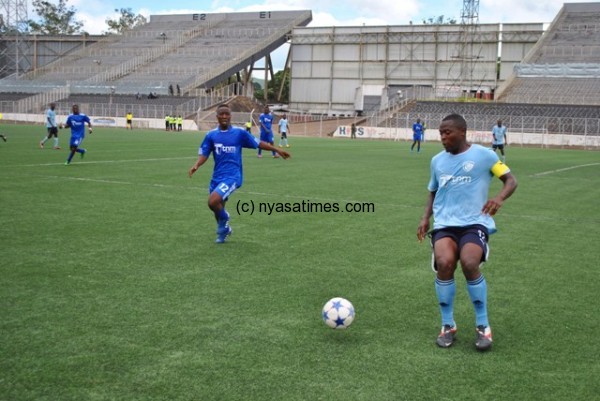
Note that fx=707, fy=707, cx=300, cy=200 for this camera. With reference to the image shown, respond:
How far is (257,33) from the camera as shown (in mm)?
79625

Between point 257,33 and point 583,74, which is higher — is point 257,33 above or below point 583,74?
above

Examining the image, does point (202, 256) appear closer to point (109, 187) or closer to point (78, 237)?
point (78, 237)

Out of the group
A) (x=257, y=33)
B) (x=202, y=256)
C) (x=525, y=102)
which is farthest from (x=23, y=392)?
(x=257, y=33)

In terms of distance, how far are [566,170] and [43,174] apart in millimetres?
16944

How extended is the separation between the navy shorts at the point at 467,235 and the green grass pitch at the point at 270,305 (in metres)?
0.77

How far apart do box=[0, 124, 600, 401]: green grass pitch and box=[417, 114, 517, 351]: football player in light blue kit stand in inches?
13.0

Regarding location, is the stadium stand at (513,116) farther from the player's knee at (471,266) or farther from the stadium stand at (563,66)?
the player's knee at (471,266)

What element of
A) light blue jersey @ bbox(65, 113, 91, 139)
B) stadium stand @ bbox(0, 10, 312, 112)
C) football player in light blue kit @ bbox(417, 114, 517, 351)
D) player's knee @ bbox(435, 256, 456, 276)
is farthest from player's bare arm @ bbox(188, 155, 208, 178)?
stadium stand @ bbox(0, 10, 312, 112)

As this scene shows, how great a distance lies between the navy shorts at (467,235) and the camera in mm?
5594

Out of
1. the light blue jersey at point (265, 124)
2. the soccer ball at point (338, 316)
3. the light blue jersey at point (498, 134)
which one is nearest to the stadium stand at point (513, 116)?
the light blue jersey at point (498, 134)

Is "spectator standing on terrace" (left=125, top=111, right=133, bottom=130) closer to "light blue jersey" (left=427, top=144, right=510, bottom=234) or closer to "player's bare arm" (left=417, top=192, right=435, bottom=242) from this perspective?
"player's bare arm" (left=417, top=192, right=435, bottom=242)

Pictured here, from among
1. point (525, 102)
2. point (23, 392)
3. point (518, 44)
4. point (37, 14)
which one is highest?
point (37, 14)

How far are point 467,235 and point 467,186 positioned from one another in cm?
40

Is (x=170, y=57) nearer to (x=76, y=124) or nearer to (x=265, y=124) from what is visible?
(x=265, y=124)
